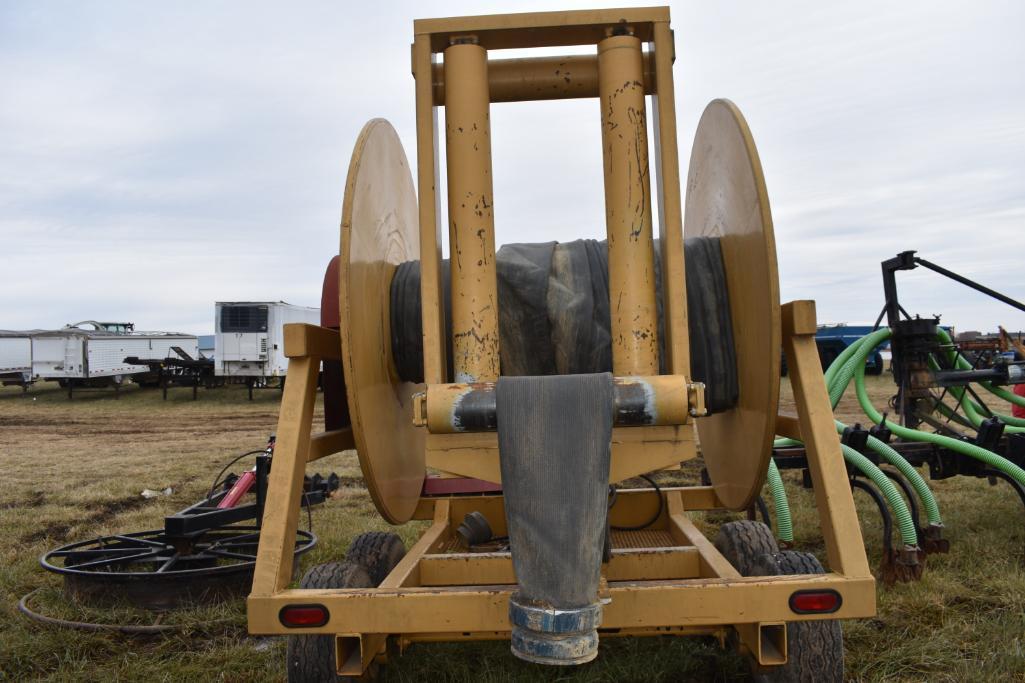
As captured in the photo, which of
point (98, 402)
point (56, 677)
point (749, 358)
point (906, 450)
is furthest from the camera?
point (98, 402)

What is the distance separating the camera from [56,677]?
3.32 metres

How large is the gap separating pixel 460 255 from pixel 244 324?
737 inches

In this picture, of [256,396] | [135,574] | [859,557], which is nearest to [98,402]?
[256,396]

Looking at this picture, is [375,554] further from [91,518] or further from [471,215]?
[91,518]

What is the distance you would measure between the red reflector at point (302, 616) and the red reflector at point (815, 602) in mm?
1386

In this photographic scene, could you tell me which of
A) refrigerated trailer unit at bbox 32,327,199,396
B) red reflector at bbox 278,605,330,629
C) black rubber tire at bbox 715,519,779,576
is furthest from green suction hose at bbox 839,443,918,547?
refrigerated trailer unit at bbox 32,327,199,396

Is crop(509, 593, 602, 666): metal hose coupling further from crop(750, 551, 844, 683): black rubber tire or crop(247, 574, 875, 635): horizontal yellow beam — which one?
crop(750, 551, 844, 683): black rubber tire

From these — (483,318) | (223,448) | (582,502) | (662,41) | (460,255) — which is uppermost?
(662,41)

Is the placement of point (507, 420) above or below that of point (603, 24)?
below

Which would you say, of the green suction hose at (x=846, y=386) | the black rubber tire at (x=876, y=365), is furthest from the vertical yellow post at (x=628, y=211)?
the black rubber tire at (x=876, y=365)

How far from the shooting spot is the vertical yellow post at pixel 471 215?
2.67m

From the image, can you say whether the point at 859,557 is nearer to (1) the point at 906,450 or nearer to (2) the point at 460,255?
(2) the point at 460,255

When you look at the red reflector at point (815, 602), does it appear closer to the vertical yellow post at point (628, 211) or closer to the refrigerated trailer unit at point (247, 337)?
the vertical yellow post at point (628, 211)

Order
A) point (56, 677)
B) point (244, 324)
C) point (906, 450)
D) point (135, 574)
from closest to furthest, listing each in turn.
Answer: point (56, 677)
point (135, 574)
point (906, 450)
point (244, 324)
